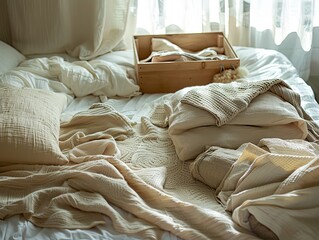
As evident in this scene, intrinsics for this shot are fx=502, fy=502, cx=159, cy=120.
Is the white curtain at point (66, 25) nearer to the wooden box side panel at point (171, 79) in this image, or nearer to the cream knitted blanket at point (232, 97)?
the wooden box side panel at point (171, 79)

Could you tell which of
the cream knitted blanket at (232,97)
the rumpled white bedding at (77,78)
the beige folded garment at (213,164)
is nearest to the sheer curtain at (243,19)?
the rumpled white bedding at (77,78)

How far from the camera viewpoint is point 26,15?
2.49 metres

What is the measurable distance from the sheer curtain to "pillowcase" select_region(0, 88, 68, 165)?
3.60 feet

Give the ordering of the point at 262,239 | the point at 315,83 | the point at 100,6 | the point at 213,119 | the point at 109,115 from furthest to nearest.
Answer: the point at 315,83 < the point at 100,6 < the point at 109,115 < the point at 213,119 < the point at 262,239

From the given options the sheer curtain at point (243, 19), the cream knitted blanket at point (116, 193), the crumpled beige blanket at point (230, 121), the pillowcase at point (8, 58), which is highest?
the sheer curtain at point (243, 19)

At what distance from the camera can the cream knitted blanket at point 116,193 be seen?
123 centimetres

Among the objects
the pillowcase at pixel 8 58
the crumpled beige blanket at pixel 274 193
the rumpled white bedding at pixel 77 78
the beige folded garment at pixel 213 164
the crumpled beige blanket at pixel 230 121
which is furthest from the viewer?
the pillowcase at pixel 8 58

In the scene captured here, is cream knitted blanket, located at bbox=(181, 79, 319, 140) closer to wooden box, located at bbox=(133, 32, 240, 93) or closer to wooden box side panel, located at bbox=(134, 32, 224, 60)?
wooden box, located at bbox=(133, 32, 240, 93)

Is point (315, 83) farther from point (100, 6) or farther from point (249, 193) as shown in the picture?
point (249, 193)

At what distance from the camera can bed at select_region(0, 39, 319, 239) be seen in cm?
121

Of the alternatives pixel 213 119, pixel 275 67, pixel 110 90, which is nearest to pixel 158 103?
pixel 110 90

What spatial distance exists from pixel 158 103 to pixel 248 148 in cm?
68

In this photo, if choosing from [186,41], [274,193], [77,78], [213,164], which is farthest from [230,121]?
[186,41]

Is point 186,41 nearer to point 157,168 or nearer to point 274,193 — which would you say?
point 157,168
